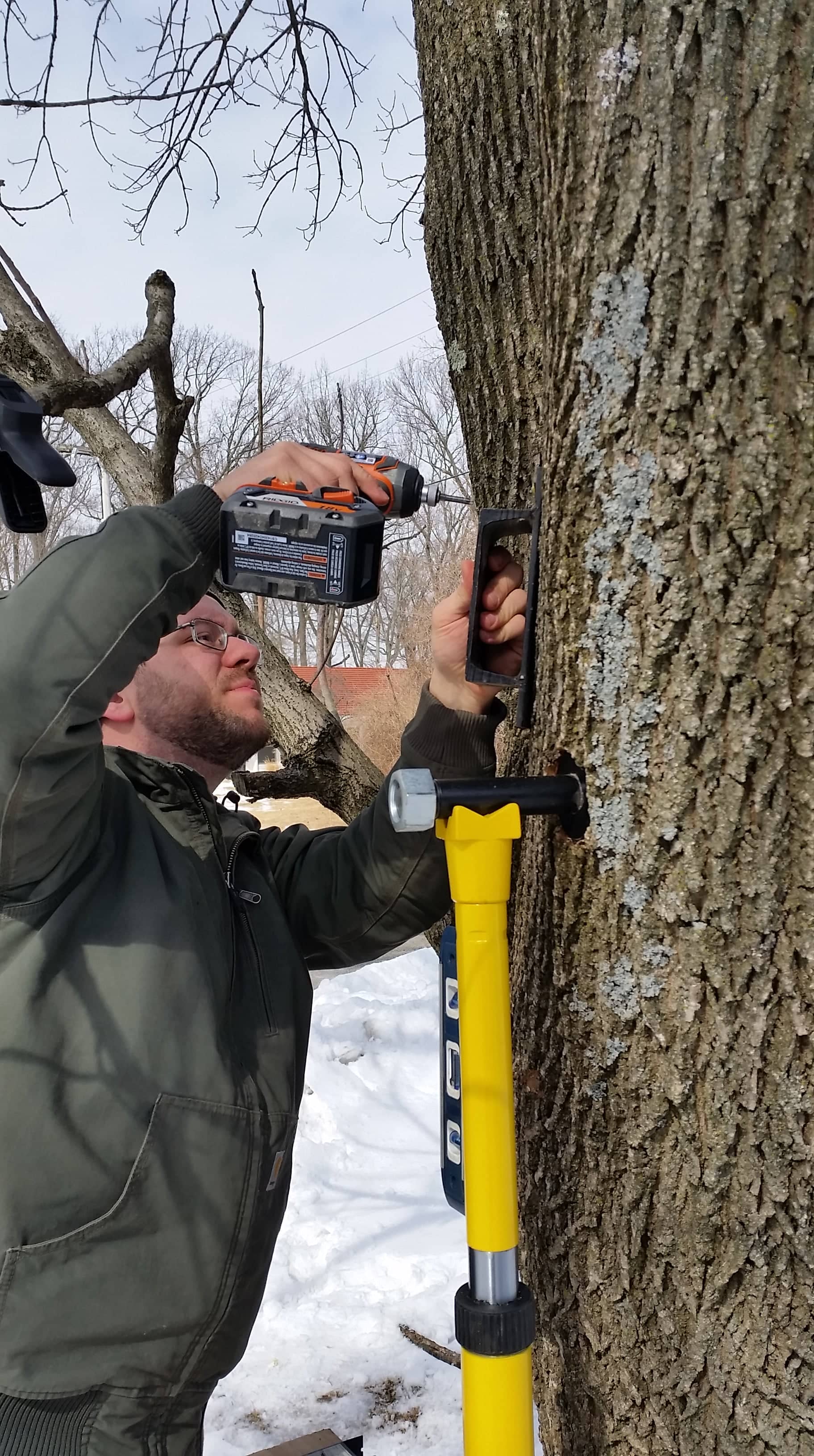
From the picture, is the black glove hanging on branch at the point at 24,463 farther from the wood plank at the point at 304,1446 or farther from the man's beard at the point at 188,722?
the wood plank at the point at 304,1446

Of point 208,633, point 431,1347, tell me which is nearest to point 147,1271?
point 208,633

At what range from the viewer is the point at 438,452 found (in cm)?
2120

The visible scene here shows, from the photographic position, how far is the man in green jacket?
1331 millimetres

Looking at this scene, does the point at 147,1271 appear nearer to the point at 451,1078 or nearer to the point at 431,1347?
the point at 451,1078

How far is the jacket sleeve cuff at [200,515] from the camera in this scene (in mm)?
1421

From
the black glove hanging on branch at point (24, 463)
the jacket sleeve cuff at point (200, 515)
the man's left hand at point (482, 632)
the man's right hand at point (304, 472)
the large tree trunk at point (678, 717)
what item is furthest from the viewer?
the man's right hand at point (304, 472)

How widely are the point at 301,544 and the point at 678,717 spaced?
829mm

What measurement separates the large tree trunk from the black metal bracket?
90mm

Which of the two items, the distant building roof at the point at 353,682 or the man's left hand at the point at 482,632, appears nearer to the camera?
the man's left hand at the point at 482,632

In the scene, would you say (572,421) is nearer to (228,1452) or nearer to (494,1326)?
(494,1326)

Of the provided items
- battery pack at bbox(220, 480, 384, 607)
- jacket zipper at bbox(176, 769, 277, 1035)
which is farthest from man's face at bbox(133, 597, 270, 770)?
battery pack at bbox(220, 480, 384, 607)

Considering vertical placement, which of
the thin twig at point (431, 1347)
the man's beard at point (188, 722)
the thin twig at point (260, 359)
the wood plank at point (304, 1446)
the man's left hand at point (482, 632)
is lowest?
the thin twig at point (431, 1347)

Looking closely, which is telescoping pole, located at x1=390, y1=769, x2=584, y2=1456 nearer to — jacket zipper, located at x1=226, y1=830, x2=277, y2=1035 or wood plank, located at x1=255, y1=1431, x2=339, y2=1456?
jacket zipper, located at x1=226, y1=830, x2=277, y2=1035

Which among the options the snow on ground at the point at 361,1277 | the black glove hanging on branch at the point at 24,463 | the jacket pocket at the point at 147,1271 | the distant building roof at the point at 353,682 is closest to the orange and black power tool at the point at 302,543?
the black glove hanging on branch at the point at 24,463
